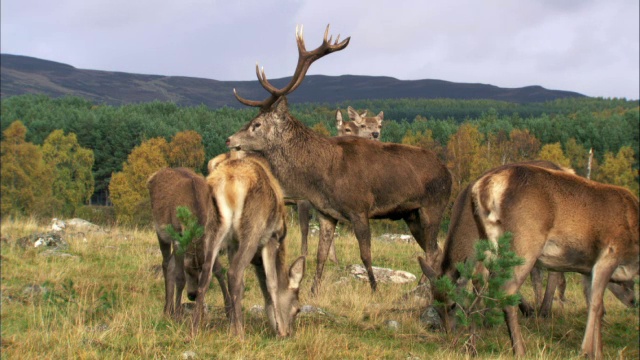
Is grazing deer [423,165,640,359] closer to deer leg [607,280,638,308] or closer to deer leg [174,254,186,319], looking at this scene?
deer leg [607,280,638,308]

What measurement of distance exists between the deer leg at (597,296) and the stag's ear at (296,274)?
2.70m

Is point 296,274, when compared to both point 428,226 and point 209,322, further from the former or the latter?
point 428,226

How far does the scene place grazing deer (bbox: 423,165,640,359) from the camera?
21.8 ft

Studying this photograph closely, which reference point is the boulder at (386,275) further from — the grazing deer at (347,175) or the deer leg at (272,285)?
the deer leg at (272,285)

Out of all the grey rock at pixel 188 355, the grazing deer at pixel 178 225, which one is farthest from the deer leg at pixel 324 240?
the grey rock at pixel 188 355

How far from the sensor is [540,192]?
22.1 feet

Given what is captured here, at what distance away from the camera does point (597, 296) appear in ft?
22.5

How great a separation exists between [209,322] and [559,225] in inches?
132

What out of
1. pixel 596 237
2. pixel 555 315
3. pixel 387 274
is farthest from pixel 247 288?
pixel 596 237

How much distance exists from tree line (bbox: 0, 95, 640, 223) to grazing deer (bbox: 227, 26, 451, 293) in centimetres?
3629

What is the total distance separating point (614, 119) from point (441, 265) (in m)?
98.9

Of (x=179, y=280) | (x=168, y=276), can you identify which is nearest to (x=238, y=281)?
(x=179, y=280)

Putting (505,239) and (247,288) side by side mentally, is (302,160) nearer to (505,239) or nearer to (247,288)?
(247,288)

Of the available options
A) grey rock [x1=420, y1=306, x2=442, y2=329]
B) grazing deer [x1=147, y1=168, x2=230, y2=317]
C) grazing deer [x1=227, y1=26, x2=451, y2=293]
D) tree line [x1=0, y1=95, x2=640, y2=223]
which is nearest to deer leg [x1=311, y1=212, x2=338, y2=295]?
grazing deer [x1=227, y1=26, x2=451, y2=293]
